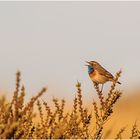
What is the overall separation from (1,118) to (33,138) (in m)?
0.80

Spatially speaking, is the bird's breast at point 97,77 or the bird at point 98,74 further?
the bird at point 98,74

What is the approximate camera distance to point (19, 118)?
512 cm

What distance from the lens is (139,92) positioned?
34844 millimetres

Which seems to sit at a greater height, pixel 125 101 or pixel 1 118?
pixel 1 118

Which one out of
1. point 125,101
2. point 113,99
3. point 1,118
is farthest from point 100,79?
point 125,101

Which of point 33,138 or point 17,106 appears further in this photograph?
point 33,138

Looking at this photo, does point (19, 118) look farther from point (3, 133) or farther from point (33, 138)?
point (33, 138)

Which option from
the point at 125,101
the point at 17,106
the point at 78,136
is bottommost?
the point at 125,101

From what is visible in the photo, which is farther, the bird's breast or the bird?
the bird

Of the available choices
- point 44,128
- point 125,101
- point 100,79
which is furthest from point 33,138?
point 125,101

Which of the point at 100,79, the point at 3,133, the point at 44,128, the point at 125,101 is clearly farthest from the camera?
A: the point at 125,101

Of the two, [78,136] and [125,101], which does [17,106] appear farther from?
[125,101]

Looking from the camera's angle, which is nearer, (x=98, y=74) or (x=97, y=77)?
(x=97, y=77)

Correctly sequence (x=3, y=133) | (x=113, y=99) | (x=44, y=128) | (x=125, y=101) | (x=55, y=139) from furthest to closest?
(x=125, y=101), (x=113, y=99), (x=44, y=128), (x=55, y=139), (x=3, y=133)
